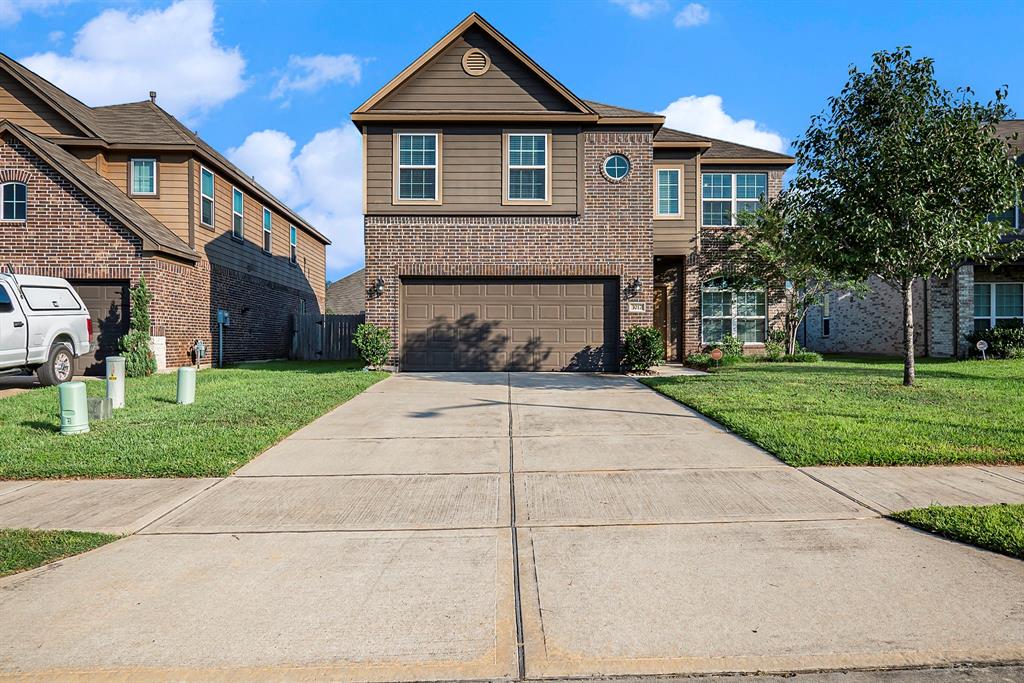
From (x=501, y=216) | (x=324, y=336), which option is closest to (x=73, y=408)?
(x=501, y=216)

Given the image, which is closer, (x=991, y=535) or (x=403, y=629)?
(x=403, y=629)

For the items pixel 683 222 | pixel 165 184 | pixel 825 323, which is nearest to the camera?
pixel 165 184

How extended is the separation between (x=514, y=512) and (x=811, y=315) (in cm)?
2486

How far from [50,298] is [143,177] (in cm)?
614

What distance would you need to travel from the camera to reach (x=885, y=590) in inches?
132

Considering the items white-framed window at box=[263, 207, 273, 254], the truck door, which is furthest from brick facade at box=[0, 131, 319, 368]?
white-framed window at box=[263, 207, 273, 254]

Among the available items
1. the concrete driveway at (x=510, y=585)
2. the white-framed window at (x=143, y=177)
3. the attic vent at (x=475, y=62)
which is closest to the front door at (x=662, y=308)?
the attic vent at (x=475, y=62)

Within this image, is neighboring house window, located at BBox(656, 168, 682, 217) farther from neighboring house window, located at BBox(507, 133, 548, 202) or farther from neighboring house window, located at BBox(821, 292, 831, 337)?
neighboring house window, located at BBox(821, 292, 831, 337)

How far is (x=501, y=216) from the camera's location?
1548 centimetres

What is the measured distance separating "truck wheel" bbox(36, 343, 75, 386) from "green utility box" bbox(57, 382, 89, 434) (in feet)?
19.2

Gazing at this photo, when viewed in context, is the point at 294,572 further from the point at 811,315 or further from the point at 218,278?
the point at 811,315

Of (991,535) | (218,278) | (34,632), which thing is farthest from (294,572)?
(218,278)

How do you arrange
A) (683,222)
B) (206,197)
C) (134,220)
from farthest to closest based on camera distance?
(683,222) → (206,197) → (134,220)

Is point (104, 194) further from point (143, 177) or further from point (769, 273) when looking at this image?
point (769, 273)
